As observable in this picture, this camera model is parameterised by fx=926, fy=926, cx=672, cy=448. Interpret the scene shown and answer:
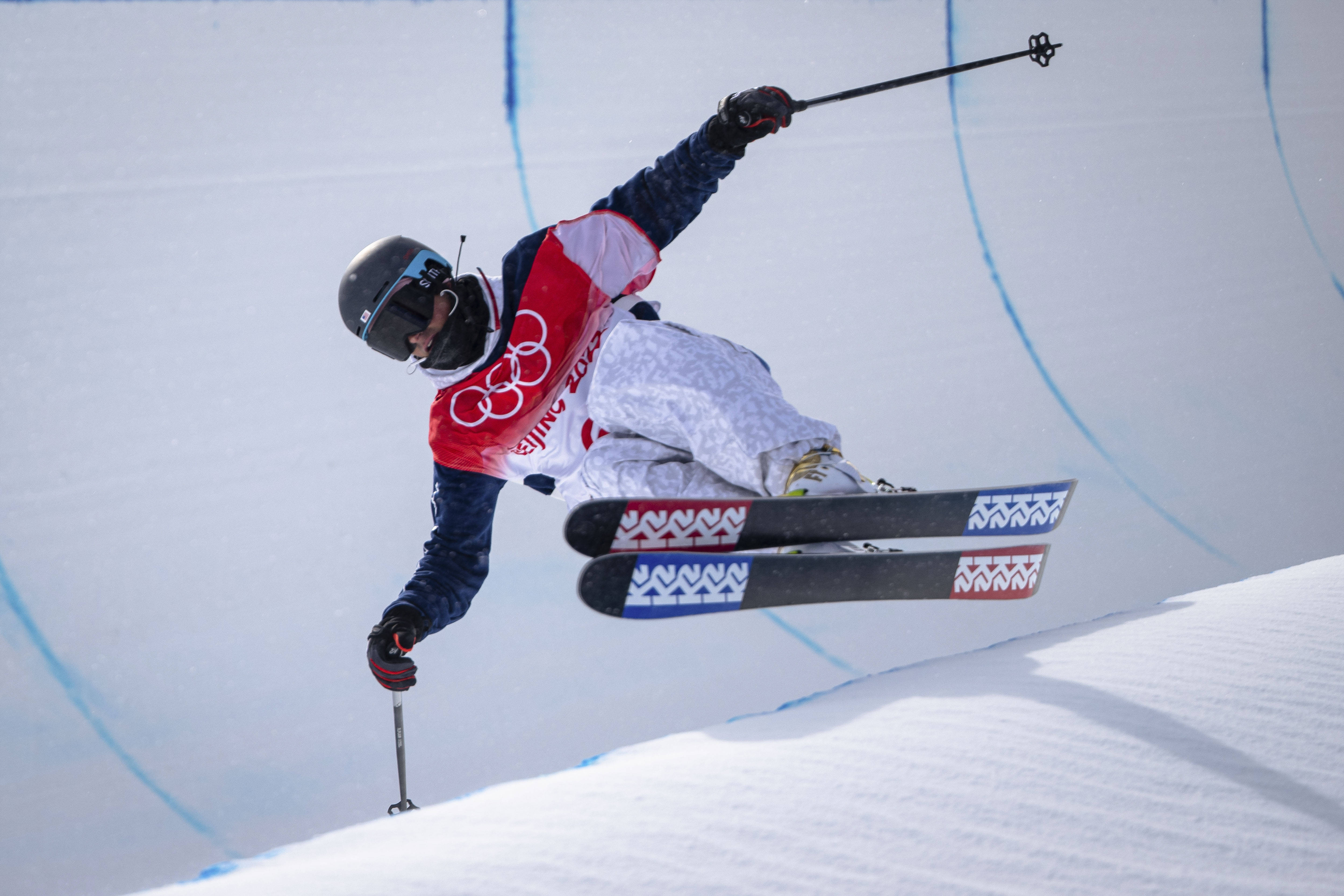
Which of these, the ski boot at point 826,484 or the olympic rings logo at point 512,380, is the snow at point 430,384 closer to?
the ski boot at point 826,484

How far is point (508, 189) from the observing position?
3350mm

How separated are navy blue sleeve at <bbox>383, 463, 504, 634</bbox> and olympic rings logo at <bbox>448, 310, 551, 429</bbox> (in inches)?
7.6

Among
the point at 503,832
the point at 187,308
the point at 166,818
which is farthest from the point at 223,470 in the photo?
the point at 503,832

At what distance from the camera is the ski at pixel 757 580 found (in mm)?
1530

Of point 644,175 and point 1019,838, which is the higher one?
point 644,175

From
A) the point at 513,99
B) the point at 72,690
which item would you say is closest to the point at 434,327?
the point at 513,99

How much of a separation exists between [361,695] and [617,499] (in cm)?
189

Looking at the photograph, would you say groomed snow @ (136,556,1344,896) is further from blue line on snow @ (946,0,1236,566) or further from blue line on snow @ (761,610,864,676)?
blue line on snow @ (946,0,1236,566)

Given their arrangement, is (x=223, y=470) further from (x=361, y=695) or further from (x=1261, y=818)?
(x=1261, y=818)

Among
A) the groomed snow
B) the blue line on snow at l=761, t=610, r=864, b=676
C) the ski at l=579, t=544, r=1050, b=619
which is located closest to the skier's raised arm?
the ski at l=579, t=544, r=1050, b=619

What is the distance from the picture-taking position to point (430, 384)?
340 centimetres

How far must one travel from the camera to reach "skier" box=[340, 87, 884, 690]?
1.75 m

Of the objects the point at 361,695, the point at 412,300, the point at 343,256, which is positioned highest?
the point at 343,256

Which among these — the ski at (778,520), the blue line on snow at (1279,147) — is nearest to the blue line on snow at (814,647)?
the ski at (778,520)
